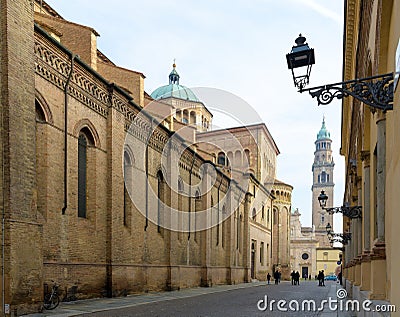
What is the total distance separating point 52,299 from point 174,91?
42.7m

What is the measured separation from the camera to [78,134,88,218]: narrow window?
18172 mm

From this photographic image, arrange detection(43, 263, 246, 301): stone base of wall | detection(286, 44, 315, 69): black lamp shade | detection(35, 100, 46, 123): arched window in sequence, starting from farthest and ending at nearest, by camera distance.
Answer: detection(43, 263, 246, 301): stone base of wall, detection(35, 100, 46, 123): arched window, detection(286, 44, 315, 69): black lamp shade

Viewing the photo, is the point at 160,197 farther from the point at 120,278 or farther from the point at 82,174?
the point at 82,174

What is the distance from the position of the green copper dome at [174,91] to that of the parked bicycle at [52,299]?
136 feet

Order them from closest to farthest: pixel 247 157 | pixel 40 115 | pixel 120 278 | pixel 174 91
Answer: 1. pixel 40 115
2. pixel 120 278
3. pixel 174 91
4. pixel 247 157

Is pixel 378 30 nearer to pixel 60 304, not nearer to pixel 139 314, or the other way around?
pixel 139 314

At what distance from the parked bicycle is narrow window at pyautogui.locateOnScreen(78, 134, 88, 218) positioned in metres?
3.77

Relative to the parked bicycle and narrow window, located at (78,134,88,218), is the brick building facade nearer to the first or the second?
narrow window, located at (78,134,88,218)

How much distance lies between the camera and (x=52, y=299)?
14.4m

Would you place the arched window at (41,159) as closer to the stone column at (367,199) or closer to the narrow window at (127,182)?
the narrow window at (127,182)

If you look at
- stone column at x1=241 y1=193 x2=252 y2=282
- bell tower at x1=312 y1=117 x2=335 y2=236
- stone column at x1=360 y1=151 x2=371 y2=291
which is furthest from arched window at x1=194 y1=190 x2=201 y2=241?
bell tower at x1=312 y1=117 x2=335 y2=236

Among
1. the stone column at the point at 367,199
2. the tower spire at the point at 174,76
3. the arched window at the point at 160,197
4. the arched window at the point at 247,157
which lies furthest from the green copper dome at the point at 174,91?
the stone column at the point at 367,199

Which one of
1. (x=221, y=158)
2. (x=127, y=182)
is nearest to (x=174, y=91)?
(x=221, y=158)

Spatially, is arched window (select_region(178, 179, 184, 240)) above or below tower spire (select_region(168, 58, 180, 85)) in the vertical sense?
below
